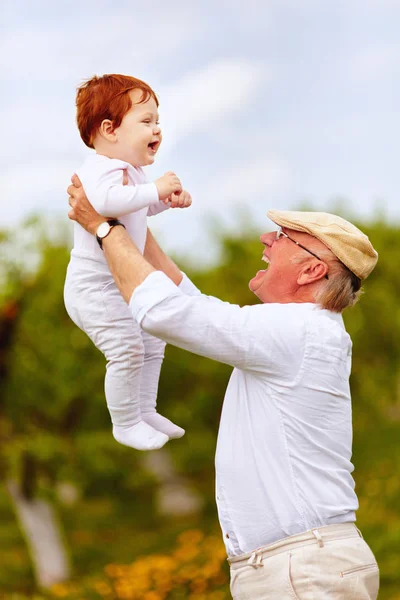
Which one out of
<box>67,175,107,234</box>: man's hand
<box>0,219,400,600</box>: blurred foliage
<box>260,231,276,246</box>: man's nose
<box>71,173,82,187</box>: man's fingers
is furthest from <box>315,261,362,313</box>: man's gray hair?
<box>0,219,400,600</box>: blurred foliage

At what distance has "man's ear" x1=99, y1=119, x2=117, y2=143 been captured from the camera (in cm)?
298

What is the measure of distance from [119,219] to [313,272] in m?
0.69

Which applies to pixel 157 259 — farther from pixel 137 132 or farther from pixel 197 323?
pixel 197 323

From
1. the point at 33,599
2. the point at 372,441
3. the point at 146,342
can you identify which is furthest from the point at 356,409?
the point at 146,342

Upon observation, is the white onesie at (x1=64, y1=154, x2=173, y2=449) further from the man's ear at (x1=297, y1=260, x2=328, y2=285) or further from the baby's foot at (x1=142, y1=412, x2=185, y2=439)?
the man's ear at (x1=297, y1=260, x2=328, y2=285)

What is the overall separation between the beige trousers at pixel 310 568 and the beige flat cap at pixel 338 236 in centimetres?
88

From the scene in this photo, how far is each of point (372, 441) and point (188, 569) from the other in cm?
927

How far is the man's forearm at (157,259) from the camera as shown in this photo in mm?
3322

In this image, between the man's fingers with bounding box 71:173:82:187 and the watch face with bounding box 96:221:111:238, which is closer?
the watch face with bounding box 96:221:111:238

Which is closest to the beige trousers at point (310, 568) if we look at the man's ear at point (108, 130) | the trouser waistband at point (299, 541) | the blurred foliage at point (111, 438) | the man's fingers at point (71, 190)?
the trouser waistband at point (299, 541)

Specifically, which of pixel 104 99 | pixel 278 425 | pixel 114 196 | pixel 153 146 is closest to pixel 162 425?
pixel 278 425

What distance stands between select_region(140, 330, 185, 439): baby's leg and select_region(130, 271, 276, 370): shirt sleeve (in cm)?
46

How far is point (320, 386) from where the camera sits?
115 inches

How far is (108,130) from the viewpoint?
2998 mm
